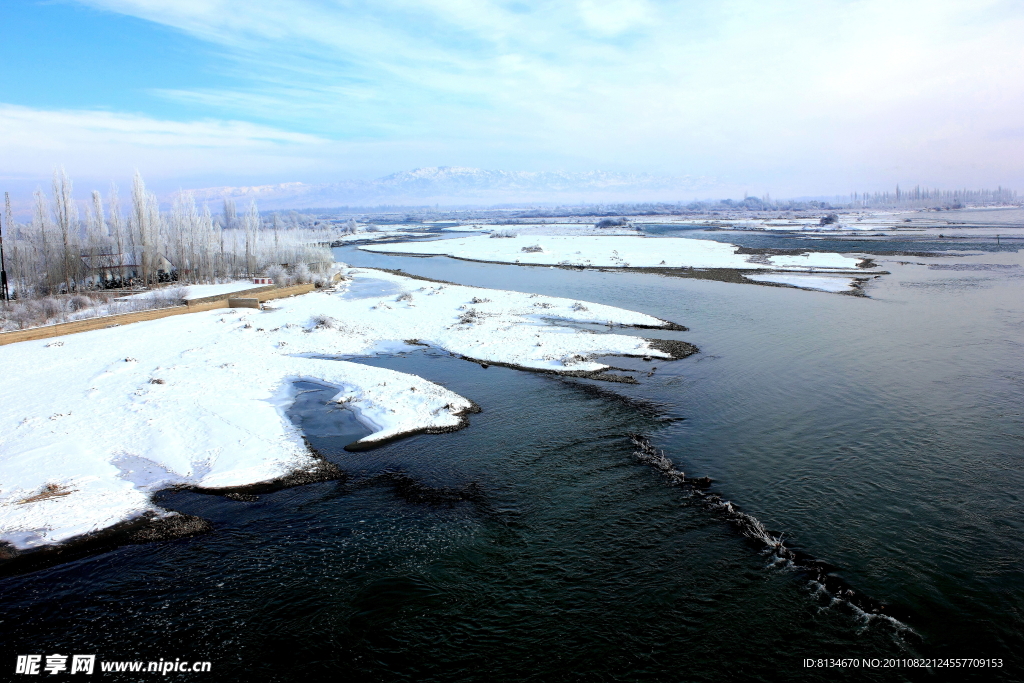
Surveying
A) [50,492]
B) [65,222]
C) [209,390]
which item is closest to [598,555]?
[50,492]

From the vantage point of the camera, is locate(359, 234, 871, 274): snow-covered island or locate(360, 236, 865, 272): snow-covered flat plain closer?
locate(359, 234, 871, 274): snow-covered island

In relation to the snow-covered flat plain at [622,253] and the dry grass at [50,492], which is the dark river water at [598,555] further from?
the snow-covered flat plain at [622,253]

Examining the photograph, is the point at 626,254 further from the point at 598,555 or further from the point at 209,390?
the point at 598,555

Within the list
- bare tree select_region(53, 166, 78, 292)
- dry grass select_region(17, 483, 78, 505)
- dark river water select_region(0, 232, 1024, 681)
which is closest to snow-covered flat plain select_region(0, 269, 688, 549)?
dry grass select_region(17, 483, 78, 505)

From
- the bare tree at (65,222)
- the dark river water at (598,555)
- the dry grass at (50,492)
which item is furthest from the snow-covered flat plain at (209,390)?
the bare tree at (65,222)

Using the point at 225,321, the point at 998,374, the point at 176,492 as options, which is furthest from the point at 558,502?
the point at 225,321

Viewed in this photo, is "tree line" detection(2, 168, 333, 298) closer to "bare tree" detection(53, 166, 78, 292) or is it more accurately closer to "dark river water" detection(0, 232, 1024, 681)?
"bare tree" detection(53, 166, 78, 292)
